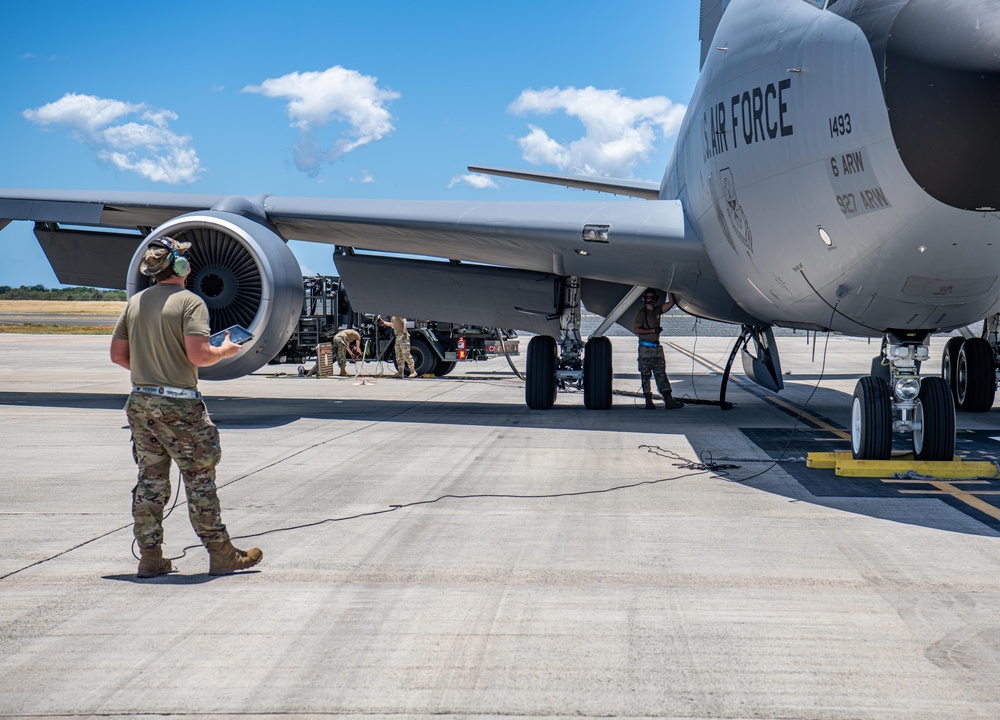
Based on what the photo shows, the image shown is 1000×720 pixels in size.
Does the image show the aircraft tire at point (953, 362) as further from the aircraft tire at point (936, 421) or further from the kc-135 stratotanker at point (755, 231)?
the aircraft tire at point (936, 421)

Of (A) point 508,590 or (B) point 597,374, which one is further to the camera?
(B) point 597,374

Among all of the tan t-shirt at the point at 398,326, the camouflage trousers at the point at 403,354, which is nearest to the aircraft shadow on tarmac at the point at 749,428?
the tan t-shirt at the point at 398,326

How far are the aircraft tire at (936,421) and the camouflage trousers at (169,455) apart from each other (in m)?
5.89

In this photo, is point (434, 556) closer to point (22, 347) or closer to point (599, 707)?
point (599, 707)

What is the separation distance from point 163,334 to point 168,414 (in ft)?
1.33

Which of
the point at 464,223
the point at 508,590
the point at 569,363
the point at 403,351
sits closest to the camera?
the point at 508,590

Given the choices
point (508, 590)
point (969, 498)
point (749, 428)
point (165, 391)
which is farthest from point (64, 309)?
point (508, 590)

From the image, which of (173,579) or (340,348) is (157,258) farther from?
(340,348)

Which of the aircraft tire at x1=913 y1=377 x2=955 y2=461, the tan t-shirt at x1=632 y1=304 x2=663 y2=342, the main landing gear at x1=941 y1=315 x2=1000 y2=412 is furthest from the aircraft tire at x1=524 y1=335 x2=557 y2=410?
the aircraft tire at x1=913 y1=377 x2=955 y2=461

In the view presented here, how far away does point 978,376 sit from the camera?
13555mm

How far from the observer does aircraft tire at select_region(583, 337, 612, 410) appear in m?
13.4

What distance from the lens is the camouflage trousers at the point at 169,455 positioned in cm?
477

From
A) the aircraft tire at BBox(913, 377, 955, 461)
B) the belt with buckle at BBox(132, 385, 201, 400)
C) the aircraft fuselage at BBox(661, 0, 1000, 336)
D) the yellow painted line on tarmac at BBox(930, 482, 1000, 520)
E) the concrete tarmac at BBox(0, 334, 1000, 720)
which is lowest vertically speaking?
the concrete tarmac at BBox(0, 334, 1000, 720)

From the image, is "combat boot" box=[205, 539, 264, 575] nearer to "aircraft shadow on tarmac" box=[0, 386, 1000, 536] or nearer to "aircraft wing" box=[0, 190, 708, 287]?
"aircraft shadow on tarmac" box=[0, 386, 1000, 536]
